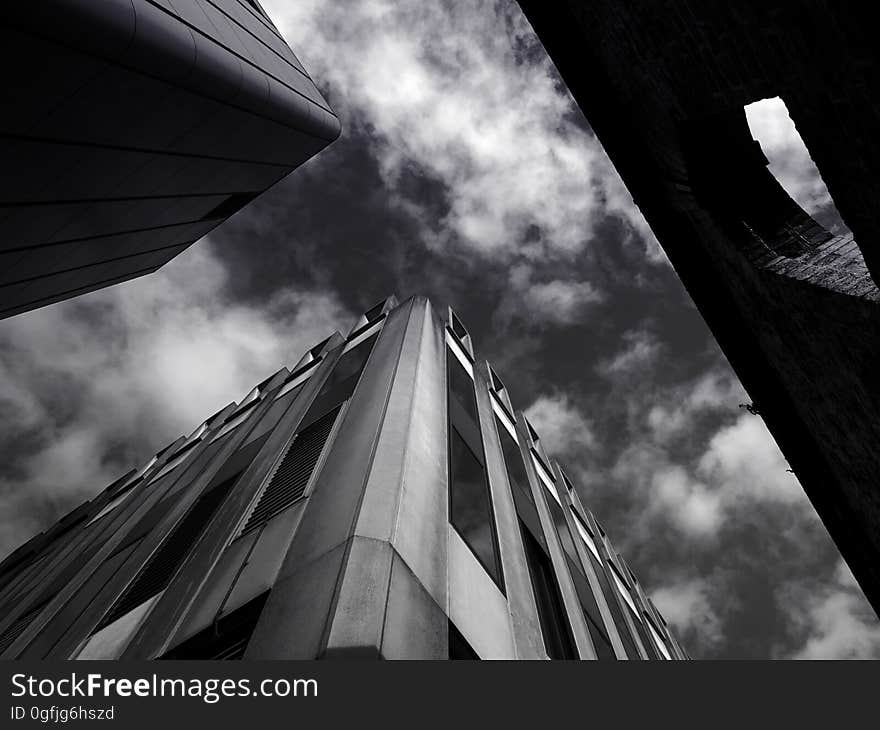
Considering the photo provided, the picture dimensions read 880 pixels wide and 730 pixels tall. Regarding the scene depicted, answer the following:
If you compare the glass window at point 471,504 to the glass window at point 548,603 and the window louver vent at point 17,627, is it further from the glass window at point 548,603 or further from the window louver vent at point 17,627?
the window louver vent at point 17,627

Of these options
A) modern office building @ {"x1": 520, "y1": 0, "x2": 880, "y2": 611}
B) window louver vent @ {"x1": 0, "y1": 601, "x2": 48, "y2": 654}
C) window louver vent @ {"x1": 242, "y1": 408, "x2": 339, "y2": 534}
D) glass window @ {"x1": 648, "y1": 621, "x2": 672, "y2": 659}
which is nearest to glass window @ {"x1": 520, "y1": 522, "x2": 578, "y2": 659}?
window louver vent @ {"x1": 242, "y1": 408, "x2": 339, "y2": 534}

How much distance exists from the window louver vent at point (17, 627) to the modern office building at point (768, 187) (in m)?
14.4

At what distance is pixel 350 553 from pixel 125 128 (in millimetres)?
7773

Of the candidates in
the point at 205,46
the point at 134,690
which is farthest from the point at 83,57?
the point at 134,690

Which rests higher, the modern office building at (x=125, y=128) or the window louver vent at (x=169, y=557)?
the modern office building at (x=125, y=128)

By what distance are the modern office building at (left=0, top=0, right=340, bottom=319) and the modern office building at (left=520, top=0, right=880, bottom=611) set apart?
17.8 feet

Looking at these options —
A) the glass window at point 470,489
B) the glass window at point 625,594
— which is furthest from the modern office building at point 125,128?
the glass window at point 625,594

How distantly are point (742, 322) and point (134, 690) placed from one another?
25.6 feet

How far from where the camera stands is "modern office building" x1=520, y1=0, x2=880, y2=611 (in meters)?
3.55

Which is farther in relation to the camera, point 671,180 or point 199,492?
point 199,492

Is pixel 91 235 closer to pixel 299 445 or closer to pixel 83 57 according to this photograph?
pixel 83 57

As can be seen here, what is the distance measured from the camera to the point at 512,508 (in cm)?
950

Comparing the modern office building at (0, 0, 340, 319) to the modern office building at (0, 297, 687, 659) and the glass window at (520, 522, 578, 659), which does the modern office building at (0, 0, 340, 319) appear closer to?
the modern office building at (0, 297, 687, 659)

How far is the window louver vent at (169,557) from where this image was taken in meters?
7.57
